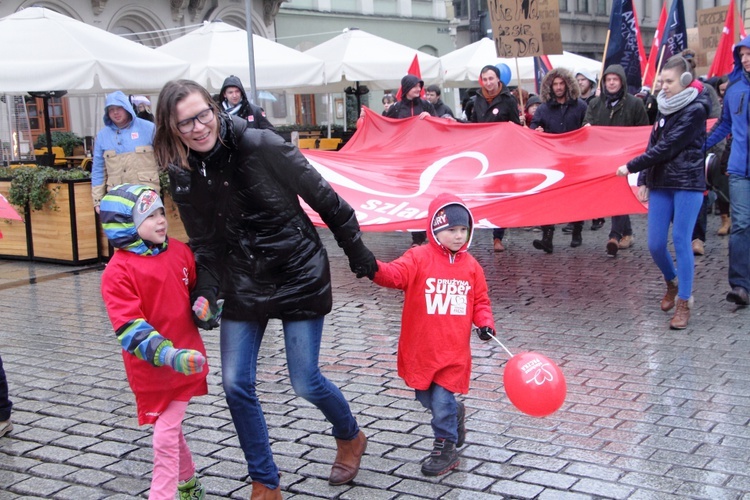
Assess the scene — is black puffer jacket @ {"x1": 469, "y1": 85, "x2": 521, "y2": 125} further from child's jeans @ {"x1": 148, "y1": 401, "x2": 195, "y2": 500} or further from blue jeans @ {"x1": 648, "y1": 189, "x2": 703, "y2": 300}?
child's jeans @ {"x1": 148, "y1": 401, "x2": 195, "y2": 500}

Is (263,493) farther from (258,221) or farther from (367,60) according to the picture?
(367,60)

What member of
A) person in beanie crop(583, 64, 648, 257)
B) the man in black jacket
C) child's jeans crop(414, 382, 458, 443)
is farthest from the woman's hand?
child's jeans crop(414, 382, 458, 443)

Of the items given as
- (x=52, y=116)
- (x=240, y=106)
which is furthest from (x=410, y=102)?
(x=52, y=116)

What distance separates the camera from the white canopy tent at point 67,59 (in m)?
10.1

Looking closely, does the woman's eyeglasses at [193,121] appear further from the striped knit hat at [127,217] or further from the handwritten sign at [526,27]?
the handwritten sign at [526,27]

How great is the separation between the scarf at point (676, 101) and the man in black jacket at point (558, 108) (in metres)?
3.55

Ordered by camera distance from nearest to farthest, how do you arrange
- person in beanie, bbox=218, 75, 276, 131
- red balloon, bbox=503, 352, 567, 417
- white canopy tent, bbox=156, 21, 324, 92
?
red balloon, bbox=503, 352, 567, 417 → person in beanie, bbox=218, 75, 276, 131 → white canopy tent, bbox=156, 21, 324, 92

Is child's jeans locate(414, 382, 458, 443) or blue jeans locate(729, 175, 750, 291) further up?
blue jeans locate(729, 175, 750, 291)

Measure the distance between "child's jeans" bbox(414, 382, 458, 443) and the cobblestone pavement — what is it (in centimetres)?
19

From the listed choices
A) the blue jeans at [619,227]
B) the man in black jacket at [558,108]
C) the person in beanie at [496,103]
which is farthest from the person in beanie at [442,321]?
the person in beanie at [496,103]

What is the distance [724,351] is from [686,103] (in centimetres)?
183

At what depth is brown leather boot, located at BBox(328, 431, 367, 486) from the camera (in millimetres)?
4078

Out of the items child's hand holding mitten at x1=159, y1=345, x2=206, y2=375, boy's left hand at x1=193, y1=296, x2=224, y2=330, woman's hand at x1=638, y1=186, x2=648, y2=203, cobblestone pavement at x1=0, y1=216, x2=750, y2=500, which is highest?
woman's hand at x1=638, y1=186, x2=648, y2=203

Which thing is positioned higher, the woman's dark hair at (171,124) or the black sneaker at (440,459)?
the woman's dark hair at (171,124)
